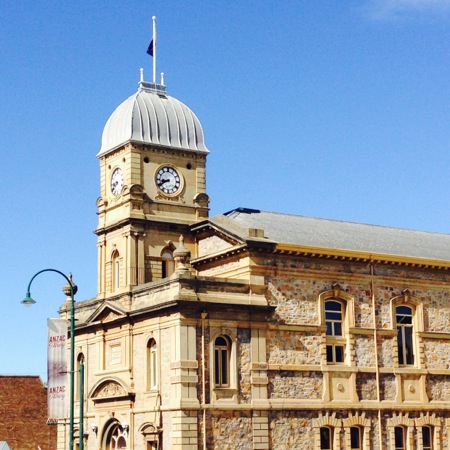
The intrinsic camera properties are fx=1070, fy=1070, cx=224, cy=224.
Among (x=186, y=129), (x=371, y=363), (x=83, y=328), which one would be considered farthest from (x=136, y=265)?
(x=371, y=363)

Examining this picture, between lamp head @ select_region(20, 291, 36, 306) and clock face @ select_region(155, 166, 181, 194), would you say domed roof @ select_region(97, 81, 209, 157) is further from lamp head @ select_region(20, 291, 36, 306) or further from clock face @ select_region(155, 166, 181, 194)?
lamp head @ select_region(20, 291, 36, 306)

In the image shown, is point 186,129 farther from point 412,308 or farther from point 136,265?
point 412,308

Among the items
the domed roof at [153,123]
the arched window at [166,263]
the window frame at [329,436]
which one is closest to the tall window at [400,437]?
the window frame at [329,436]

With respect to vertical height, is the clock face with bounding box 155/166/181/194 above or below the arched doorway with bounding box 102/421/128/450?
above

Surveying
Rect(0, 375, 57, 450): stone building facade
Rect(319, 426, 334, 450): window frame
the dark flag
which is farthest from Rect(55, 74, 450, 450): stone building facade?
Rect(0, 375, 57, 450): stone building facade

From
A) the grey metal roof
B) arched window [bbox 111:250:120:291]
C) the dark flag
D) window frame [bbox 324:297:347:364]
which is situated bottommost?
window frame [bbox 324:297:347:364]

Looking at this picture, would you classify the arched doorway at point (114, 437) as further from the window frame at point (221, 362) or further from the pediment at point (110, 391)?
the window frame at point (221, 362)

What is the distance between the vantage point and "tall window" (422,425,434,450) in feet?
163

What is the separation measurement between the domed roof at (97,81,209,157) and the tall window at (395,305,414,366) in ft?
42.6

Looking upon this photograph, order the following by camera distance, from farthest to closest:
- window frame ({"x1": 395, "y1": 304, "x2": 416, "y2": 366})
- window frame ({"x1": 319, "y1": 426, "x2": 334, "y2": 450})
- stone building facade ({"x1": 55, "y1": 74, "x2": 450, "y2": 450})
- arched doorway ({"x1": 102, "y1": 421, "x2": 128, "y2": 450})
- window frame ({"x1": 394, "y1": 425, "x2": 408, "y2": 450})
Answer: window frame ({"x1": 395, "y1": 304, "x2": 416, "y2": 366}) → window frame ({"x1": 394, "y1": 425, "x2": 408, "y2": 450}) → arched doorway ({"x1": 102, "y1": 421, "x2": 128, "y2": 450}) → window frame ({"x1": 319, "y1": 426, "x2": 334, "y2": 450}) → stone building facade ({"x1": 55, "y1": 74, "x2": 450, "y2": 450})

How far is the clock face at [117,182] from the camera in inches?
2099

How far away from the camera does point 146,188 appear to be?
5256cm

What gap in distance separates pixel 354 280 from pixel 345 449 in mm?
7641

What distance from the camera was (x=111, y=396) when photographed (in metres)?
48.7
